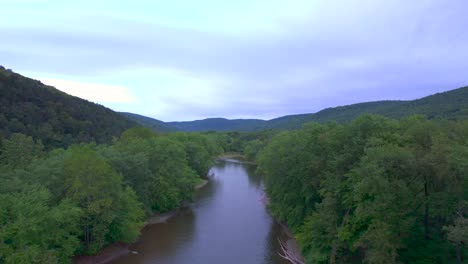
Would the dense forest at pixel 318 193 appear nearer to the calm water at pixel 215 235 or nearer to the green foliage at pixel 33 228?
the green foliage at pixel 33 228

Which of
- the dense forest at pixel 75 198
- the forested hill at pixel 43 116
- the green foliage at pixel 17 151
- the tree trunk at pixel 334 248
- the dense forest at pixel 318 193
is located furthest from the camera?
the forested hill at pixel 43 116

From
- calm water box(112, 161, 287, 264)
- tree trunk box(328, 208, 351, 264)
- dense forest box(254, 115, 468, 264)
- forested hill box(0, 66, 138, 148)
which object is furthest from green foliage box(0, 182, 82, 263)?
forested hill box(0, 66, 138, 148)

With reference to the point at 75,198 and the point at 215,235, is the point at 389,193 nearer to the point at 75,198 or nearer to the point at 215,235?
the point at 215,235

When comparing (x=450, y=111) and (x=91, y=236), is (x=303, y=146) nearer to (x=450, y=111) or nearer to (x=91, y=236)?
(x=91, y=236)

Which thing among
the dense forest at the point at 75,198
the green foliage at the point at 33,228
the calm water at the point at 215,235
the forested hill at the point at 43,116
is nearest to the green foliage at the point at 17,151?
the dense forest at the point at 75,198

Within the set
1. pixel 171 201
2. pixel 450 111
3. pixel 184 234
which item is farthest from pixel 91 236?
pixel 450 111

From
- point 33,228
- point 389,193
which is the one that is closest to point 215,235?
point 33,228
